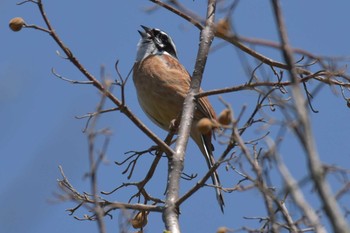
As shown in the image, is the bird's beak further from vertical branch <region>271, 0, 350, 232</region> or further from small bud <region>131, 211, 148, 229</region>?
vertical branch <region>271, 0, 350, 232</region>

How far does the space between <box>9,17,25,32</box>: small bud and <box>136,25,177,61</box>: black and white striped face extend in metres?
3.07

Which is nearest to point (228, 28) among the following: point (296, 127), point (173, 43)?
point (296, 127)

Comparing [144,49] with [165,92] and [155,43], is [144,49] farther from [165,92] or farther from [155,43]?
[165,92]

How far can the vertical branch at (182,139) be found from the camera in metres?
3.54

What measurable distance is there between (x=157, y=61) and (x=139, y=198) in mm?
2472

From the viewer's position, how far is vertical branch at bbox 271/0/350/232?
166cm

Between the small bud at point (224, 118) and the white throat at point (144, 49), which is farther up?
the white throat at point (144, 49)

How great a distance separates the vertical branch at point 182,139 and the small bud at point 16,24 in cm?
106

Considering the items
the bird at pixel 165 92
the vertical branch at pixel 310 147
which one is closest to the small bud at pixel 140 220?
the bird at pixel 165 92

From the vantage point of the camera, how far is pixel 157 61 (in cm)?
661

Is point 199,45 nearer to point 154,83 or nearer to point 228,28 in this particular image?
point 154,83

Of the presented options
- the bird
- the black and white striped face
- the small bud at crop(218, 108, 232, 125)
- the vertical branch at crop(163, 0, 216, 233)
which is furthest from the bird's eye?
the small bud at crop(218, 108, 232, 125)

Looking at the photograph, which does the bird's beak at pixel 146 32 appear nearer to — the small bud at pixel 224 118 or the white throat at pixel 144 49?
the white throat at pixel 144 49

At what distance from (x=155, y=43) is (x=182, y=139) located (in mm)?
3362
